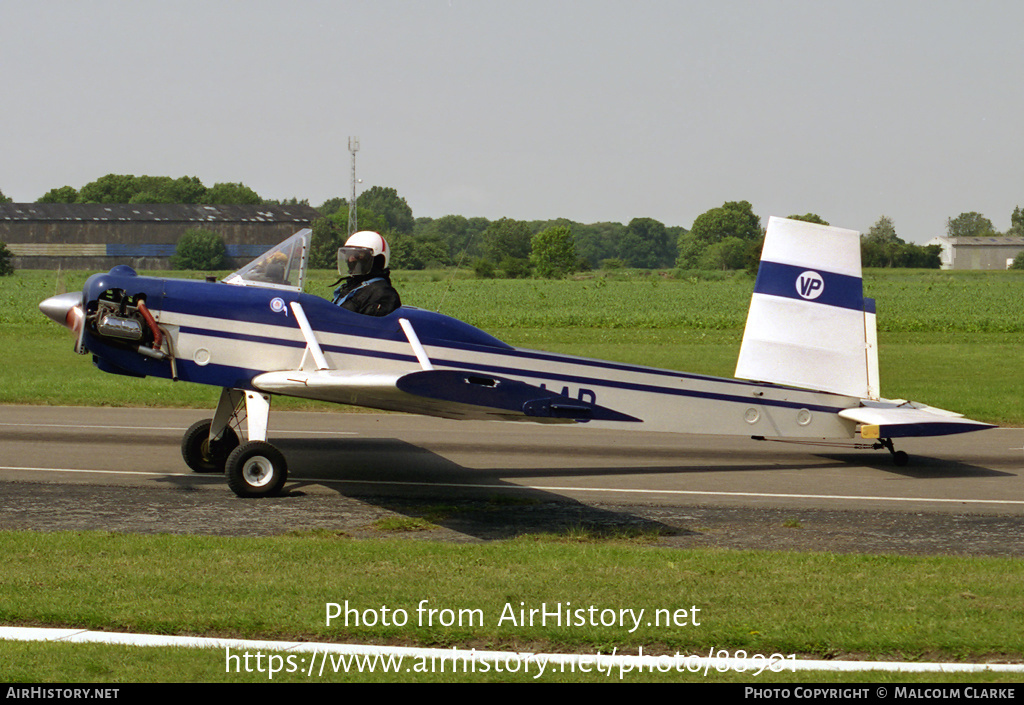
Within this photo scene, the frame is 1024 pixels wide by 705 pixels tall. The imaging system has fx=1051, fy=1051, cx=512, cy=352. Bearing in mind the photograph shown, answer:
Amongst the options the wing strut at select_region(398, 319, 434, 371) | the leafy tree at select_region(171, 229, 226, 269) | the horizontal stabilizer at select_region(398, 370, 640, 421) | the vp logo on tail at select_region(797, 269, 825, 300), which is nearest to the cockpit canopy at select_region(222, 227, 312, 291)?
the wing strut at select_region(398, 319, 434, 371)

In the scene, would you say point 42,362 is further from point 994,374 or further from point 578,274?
point 578,274

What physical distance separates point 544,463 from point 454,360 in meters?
2.56

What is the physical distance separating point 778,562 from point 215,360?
604cm

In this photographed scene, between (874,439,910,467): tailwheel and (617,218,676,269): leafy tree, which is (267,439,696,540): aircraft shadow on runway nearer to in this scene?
(874,439,910,467): tailwheel

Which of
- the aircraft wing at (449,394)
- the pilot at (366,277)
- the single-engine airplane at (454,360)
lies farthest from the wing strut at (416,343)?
the aircraft wing at (449,394)

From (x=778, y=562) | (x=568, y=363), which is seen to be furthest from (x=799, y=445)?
(x=778, y=562)

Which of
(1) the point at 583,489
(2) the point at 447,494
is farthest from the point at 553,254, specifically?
(2) the point at 447,494

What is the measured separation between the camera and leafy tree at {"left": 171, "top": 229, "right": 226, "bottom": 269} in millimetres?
101562

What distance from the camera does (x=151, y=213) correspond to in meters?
123

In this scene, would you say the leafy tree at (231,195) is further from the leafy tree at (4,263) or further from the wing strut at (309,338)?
the wing strut at (309,338)

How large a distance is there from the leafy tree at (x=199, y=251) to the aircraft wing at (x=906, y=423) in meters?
90.1

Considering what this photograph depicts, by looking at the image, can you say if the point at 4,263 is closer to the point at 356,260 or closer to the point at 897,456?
the point at 356,260

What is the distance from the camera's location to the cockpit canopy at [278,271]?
11.2 meters

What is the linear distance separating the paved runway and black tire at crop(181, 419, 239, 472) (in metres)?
0.21
